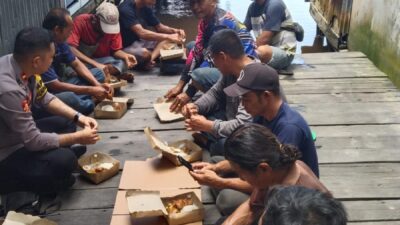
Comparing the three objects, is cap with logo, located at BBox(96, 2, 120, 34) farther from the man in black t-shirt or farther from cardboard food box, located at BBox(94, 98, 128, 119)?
cardboard food box, located at BBox(94, 98, 128, 119)

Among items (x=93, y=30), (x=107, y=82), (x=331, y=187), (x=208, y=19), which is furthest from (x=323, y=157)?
(x=93, y=30)

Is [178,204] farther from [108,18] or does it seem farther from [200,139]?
[108,18]

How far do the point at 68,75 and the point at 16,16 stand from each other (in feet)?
2.85

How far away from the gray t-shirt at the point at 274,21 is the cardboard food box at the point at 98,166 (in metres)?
2.43

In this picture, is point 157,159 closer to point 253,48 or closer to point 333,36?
point 253,48

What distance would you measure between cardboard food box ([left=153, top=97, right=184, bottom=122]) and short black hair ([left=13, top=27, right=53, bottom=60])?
154 cm

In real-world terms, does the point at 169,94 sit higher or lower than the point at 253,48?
lower

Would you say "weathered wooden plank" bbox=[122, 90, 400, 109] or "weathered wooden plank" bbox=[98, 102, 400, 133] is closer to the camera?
"weathered wooden plank" bbox=[98, 102, 400, 133]

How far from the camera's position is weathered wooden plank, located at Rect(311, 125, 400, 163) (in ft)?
12.7

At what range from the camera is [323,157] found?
153 inches

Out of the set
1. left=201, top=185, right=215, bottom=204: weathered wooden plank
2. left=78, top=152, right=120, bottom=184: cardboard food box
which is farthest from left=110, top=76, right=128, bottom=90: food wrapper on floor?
left=201, top=185, right=215, bottom=204: weathered wooden plank

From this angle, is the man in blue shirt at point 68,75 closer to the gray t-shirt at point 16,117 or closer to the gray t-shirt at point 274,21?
the gray t-shirt at point 16,117

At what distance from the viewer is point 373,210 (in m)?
3.21

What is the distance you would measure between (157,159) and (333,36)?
4.99 meters
